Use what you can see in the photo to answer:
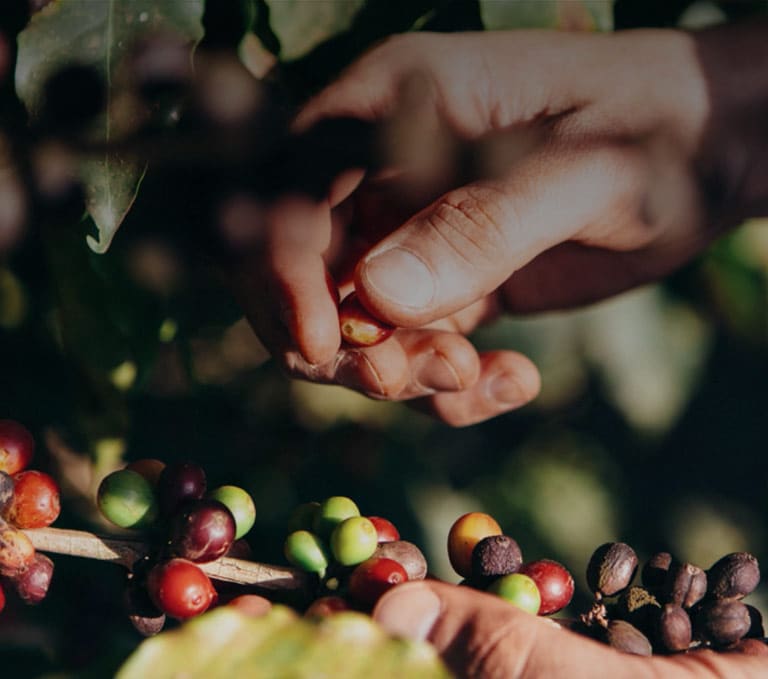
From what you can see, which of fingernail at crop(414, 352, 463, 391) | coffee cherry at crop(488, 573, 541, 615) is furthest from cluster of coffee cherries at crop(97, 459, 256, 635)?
fingernail at crop(414, 352, 463, 391)

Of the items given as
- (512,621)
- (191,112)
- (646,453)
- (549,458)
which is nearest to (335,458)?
(549,458)

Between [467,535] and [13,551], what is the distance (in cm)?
55

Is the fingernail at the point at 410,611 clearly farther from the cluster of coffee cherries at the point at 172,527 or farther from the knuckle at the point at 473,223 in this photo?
the knuckle at the point at 473,223

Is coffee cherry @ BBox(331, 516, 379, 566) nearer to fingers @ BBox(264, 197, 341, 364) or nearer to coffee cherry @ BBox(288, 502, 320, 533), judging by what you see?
coffee cherry @ BBox(288, 502, 320, 533)

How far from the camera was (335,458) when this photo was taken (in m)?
2.13

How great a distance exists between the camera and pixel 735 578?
1.06m

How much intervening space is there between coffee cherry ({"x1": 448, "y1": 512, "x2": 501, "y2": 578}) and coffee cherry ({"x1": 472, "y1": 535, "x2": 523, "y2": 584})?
5 cm

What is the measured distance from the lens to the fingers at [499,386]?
1991 millimetres

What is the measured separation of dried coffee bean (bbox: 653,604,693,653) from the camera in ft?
3.35

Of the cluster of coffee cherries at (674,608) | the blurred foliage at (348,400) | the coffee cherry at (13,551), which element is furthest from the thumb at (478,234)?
the coffee cherry at (13,551)

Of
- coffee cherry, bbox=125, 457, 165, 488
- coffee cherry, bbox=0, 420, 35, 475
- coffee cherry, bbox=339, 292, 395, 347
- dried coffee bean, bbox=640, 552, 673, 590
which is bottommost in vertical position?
dried coffee bean, bbox=640, 552, 673, 590

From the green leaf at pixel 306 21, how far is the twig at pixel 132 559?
0.76 m

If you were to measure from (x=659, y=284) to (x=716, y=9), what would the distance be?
0.60 metres

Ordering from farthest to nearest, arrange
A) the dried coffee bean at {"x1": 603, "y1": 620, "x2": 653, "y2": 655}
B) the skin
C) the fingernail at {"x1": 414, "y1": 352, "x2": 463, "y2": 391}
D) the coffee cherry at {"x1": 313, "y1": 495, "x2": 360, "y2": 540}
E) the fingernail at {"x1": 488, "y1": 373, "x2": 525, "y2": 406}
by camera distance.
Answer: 1. the fingernail at {"x1": 488, "y1": 373, "x2": 525, "y2": 406}
2. the fingernail at {"x1": 414, "y1": 352, "x2": 463, "y2": 391}
3. the skin
4. the coffee cherry at {"x1": 313, "y1": 495, "x2": 360, "y2": 540}
5. the dried coffee bean at {"x1": 603, "y1": 620, "x2": 653, "y2": 655}
